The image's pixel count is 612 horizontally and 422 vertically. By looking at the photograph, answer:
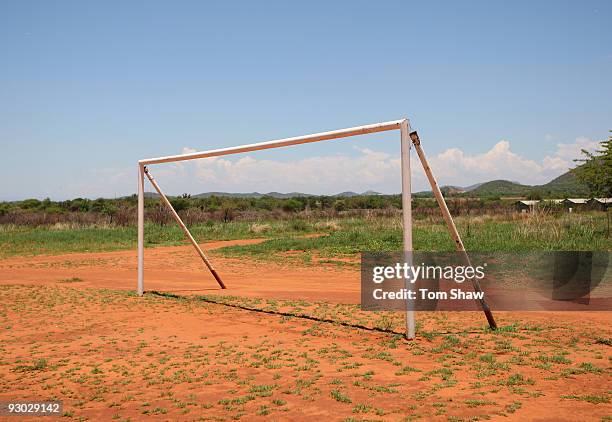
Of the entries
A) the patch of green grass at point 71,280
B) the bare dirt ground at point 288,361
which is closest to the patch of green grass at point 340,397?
the bare dirt ground at point 288,361

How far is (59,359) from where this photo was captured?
23.1 feet

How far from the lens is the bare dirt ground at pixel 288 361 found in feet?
16.5

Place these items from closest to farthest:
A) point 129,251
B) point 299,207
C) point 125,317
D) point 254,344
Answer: point 254,344 → point 125,317 → point 129,251 → point 299,207

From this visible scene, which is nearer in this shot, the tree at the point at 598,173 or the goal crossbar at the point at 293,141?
the goal crossbar at the point at 293,141

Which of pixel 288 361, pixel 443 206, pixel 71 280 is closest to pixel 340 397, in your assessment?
pixel 288 361

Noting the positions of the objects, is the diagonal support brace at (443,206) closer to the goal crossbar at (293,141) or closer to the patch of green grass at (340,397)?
the goal crossbar at (293,141)

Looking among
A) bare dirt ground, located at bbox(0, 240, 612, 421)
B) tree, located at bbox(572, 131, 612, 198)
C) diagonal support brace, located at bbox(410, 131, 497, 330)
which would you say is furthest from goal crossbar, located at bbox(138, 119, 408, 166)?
tree, located at bbox(572, 131, 612, 198)

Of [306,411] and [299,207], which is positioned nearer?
[306,411]

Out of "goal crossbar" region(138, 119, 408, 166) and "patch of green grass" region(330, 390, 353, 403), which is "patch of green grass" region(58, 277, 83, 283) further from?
"patch of green grass" region(330, 390, 353, 403)

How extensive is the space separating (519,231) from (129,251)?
15.4m

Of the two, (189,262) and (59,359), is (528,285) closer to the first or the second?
(59,359)

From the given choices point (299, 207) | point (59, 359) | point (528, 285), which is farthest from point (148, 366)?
point (299, 207)

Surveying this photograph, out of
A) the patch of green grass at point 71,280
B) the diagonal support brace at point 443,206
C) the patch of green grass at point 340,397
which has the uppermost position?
the diagonal support brace at point 443,206

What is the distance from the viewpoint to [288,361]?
6652mm
